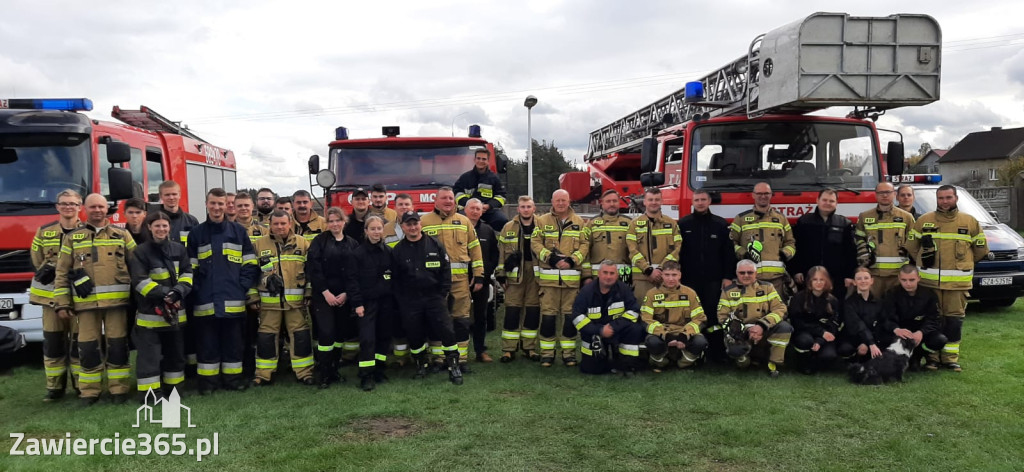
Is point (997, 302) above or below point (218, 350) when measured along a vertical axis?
below

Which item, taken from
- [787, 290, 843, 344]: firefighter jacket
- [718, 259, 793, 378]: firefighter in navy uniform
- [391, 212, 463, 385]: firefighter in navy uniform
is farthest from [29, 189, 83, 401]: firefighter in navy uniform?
[787, 290, 843, 344]: firefighter jacket

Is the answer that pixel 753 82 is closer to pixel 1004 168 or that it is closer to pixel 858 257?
pixel 858 257

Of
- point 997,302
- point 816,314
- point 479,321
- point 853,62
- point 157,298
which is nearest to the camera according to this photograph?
point 157,298

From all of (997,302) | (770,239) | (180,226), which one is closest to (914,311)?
(770,239)

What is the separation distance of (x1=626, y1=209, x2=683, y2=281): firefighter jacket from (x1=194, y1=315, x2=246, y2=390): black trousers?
3.80 meters

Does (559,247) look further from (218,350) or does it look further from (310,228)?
(218,350)

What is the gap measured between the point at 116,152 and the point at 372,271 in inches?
125

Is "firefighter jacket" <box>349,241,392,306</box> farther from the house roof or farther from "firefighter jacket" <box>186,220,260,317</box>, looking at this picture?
the house roof

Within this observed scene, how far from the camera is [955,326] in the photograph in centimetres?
639

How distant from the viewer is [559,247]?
274 inches

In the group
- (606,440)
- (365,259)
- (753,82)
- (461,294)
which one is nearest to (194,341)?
(365,259)

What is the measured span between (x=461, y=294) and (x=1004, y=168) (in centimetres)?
4641

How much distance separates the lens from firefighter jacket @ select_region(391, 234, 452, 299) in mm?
6230

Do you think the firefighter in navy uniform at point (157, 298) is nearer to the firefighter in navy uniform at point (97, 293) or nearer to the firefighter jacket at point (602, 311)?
the firefighter in navy uniform at point (97, 293)
